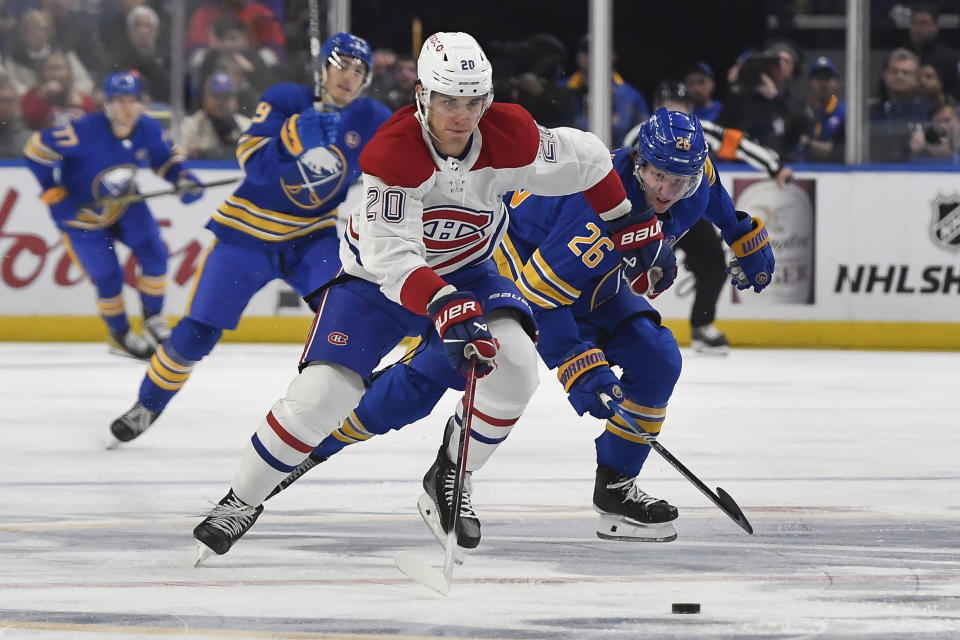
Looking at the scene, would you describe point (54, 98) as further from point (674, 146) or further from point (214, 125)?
point (674, 146)

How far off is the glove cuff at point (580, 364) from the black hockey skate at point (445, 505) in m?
0.28

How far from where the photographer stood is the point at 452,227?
131 inches

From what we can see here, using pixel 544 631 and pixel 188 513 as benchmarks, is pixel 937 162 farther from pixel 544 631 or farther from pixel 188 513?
pixel 544 631

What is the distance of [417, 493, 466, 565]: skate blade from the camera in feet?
11.2

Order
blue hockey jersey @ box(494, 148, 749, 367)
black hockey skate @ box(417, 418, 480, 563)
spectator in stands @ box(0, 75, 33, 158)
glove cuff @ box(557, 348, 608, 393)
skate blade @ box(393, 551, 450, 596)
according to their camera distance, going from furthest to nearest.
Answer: spectator in stands @ box(0, 75, 33, 158) → blue hockey jersey @ box(494, 148, 749, 367) → glove cuff @ box(557, 348, 608, 393) → black hockey skate @ box(417, 418, 480, 563) → skate blade @ box(393, 551, 450, 596)

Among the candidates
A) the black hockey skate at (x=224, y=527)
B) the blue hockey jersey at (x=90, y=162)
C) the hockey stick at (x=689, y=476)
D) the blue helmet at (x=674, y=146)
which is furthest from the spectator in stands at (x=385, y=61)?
the black hockey skate at (x=224, y=527)

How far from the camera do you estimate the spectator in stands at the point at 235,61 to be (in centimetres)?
881

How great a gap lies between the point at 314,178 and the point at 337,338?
6.71 ft

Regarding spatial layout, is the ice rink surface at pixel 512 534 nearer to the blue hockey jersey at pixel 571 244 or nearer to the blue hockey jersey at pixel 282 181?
the blue hockey jersey at pixel 571 244

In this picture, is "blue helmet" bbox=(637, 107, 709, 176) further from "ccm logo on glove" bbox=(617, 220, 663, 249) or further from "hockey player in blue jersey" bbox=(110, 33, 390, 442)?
"hockey player in blue jersey" bbox=(110, 33, 390, 442)

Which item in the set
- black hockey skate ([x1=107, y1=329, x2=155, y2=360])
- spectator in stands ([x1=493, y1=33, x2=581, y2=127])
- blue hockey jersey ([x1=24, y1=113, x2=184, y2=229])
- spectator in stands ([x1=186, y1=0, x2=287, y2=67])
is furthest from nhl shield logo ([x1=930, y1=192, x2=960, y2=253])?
black hockey skate ([x1=107, y1=329, x2=155, y2=360])

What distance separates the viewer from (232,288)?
4.96m

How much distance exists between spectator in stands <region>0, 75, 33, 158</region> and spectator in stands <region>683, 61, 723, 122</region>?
140 inches

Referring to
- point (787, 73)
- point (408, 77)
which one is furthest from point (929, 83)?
point (408, 77)
